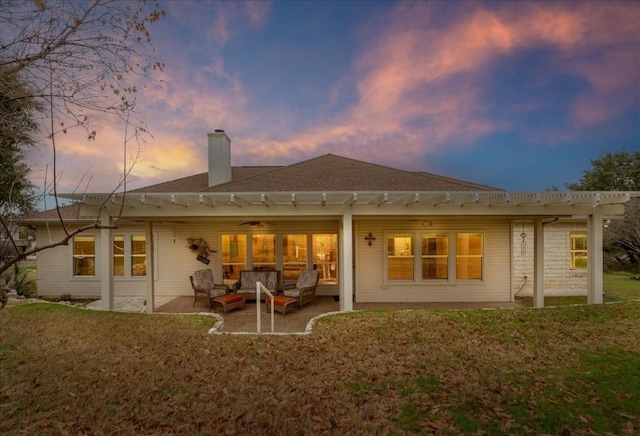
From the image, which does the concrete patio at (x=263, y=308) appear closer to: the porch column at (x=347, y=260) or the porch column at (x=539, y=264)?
the porch column at (x=539, y=264)

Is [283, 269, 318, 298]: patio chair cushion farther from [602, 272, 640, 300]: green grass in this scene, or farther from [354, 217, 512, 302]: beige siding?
[602, 272, 640, 300]: green grass

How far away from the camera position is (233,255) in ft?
33.2

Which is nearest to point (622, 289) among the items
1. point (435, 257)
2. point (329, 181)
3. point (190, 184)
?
point (435, 257)

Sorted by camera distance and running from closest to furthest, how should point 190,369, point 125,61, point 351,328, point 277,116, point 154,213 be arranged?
point 125,61
point 190,369
point 351,328
point 154,213
point 277,116

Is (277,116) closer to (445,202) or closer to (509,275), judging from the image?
(445,202)

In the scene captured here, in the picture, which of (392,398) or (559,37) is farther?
(559,37)

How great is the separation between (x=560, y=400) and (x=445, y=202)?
4.04 meters

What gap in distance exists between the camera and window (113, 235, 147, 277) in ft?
34.3

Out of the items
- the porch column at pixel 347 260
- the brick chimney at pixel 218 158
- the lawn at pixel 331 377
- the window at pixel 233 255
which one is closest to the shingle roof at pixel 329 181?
the brick chimney at pixel 218 158

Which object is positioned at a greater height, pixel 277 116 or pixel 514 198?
pixel 277 116

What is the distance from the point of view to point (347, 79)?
10.9 metres

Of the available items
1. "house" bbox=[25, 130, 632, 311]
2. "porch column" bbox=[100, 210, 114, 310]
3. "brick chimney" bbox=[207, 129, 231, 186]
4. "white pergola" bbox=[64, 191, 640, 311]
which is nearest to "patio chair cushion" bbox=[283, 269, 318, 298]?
"house" bbox=[25, 130, 632, 311]

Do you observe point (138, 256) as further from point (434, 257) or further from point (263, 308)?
point (434, 257)

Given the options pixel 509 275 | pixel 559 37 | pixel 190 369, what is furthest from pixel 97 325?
pixel 559 37
